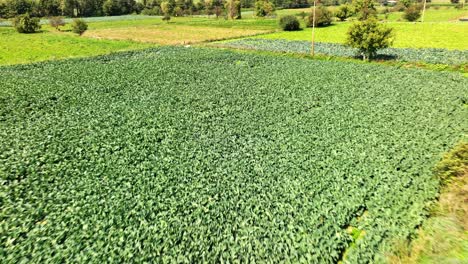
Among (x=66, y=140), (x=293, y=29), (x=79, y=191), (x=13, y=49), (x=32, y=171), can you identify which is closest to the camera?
(x=79, y=191)

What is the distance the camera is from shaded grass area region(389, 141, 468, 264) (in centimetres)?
1049

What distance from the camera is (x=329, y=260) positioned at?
998cm

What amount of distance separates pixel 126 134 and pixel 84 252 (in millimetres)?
10560

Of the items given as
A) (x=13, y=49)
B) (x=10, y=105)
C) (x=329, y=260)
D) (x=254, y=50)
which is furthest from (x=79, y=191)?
(x=13, y=49)

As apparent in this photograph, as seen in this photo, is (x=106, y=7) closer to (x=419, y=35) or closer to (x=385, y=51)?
(x=419, y=35)

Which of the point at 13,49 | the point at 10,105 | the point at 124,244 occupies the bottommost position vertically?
the point at 124,244

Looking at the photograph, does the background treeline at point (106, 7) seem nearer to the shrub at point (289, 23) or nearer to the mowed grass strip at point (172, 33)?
the mowed grass strip at point (172, 33)

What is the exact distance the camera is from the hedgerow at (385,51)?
1825 inches

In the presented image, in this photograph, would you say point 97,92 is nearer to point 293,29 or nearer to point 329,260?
point 329,260

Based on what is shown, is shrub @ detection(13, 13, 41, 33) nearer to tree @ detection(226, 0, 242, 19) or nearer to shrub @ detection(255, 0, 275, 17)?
tree @ detection(226, 0, 242, 19)

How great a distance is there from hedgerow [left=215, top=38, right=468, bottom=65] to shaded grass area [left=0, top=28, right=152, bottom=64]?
1048 inches

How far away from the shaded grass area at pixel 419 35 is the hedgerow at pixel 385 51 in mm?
5879

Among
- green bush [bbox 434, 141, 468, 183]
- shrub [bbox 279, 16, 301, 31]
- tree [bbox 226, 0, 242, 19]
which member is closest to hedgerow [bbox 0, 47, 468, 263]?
green bush [bbox 434, 141, 468, 183]

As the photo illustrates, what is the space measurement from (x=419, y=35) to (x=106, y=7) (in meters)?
144
